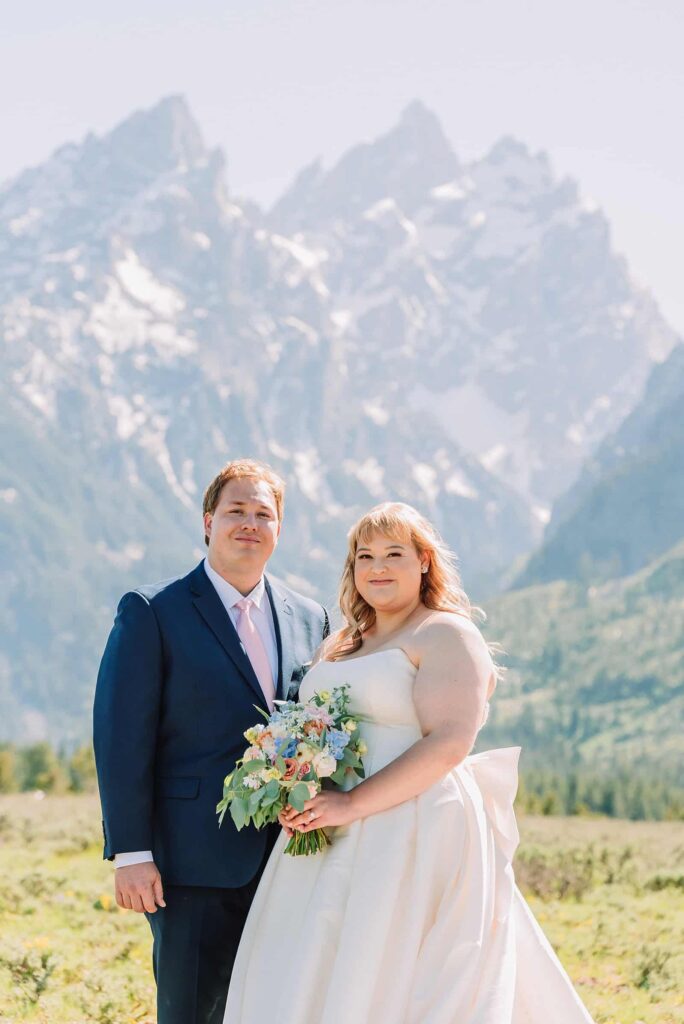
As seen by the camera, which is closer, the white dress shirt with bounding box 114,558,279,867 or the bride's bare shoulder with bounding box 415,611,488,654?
the bride's bare shoulder with bounding box 415,611,488,654

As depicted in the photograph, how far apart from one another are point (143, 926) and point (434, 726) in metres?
7.87

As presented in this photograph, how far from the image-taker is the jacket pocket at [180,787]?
21.6 feet

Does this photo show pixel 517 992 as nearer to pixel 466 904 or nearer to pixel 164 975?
pixel 466 904

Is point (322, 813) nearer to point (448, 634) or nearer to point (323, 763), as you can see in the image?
point (323, 763)

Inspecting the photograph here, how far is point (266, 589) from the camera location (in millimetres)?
7238

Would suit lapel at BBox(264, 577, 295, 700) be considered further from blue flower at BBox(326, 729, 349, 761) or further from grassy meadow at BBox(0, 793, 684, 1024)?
grassy meadow at BBox(0, 793, 684, 1024)

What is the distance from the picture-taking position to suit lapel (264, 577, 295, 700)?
691cm

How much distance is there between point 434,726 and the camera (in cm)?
613

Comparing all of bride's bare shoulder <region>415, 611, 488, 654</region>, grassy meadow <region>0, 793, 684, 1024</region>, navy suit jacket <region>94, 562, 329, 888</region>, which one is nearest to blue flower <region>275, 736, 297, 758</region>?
navy suit jacket <region>94, 562, 329, 888</region>

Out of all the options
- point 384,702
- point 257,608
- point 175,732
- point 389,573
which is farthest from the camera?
A: point 257,608

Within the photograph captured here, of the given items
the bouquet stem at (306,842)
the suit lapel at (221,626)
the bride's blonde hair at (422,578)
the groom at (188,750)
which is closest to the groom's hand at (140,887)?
the groom at (188,750)

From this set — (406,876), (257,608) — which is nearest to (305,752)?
(406,876)

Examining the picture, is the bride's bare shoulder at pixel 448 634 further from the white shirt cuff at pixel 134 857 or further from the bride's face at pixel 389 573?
the white shirt cuff at pixel 134 857

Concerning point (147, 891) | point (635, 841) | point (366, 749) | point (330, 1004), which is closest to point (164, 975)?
point (147, 891)
